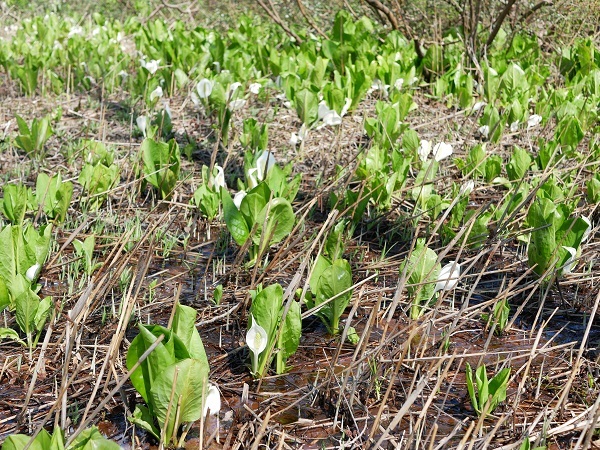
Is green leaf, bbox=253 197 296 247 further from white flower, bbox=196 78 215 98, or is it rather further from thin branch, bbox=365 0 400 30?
thin branch, bbox=365 0 400 30

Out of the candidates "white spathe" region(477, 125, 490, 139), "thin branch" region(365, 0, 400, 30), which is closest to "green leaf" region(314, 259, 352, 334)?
"white spathe" region(477, 125, 490, 139)

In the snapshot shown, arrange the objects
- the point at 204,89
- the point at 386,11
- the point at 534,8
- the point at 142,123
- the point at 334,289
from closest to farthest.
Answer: the point at 334,289 → the point at 142,123 → the point at 204,89 → the point at 534,8 → the point at 386,11

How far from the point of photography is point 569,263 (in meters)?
2.19

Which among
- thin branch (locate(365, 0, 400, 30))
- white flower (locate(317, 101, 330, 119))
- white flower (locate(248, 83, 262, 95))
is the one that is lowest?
white flower (locate(248, 83, 262, 95))

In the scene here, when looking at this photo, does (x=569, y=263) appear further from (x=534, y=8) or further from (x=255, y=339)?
(x=534, y=8)

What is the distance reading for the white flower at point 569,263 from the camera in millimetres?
2221

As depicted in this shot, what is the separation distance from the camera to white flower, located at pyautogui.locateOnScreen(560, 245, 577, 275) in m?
2.22

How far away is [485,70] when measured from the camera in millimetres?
4352

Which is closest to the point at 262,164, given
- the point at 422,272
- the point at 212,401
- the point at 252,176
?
the point at 252,176

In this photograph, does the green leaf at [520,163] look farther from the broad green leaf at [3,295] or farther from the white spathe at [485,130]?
the broad green leaf at [3,295]

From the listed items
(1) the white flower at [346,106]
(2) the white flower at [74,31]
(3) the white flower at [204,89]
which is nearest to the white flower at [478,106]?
(1) the white flower at [346,106]

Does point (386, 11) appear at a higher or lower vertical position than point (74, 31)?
higher

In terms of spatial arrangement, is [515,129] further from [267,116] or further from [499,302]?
[499,302]

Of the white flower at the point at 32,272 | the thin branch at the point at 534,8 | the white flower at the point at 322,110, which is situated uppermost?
the thin branch at the point at 534,8
